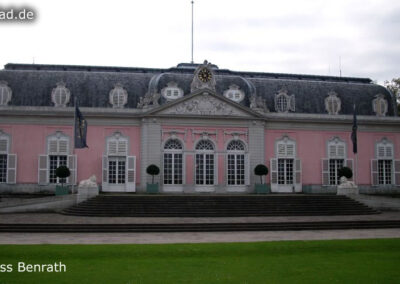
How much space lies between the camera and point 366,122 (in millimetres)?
34031

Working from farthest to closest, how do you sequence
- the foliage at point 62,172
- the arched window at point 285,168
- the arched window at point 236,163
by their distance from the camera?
the arched window at point 285,168
the arched window at point 236,163
the foliage at point 62,172

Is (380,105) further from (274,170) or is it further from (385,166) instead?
(274,170)

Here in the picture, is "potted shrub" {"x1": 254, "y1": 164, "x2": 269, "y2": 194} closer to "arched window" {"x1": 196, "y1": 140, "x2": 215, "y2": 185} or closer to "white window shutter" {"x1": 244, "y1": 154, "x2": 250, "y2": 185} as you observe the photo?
"white window shutter" {"x1": 244, "y1": 154, "x2": 250, "y2": 185}

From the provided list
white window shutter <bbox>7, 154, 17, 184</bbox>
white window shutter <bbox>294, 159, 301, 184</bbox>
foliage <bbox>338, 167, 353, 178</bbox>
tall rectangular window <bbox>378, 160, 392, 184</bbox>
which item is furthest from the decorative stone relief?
tall rectangular window <bbox>378, 160, 392, 184</bbox>

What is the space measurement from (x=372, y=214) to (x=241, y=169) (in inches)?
373

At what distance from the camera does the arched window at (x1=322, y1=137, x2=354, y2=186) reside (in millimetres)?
33406

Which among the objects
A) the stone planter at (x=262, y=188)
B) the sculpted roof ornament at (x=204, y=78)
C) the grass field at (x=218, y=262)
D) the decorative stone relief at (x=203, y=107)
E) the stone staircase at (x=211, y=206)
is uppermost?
the sculpted roof ornament at (x=204, y=78)

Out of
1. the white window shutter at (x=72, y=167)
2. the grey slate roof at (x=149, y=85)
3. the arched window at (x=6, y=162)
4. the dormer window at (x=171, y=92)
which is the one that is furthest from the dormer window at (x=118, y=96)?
the arched window at (x=6, y=162)

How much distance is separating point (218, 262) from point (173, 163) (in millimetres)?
19463

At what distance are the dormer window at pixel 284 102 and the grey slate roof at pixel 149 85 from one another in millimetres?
371

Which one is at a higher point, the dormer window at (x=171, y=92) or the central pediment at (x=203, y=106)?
the dormer window at (x=171, y=92)

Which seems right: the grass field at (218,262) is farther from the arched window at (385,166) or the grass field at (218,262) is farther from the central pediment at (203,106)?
the arched window at (385,166)

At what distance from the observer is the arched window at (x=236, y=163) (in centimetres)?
3164

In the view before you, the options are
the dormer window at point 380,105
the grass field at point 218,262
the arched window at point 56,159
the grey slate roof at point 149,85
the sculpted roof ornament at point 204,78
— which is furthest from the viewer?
the dormer window at point 380,105
